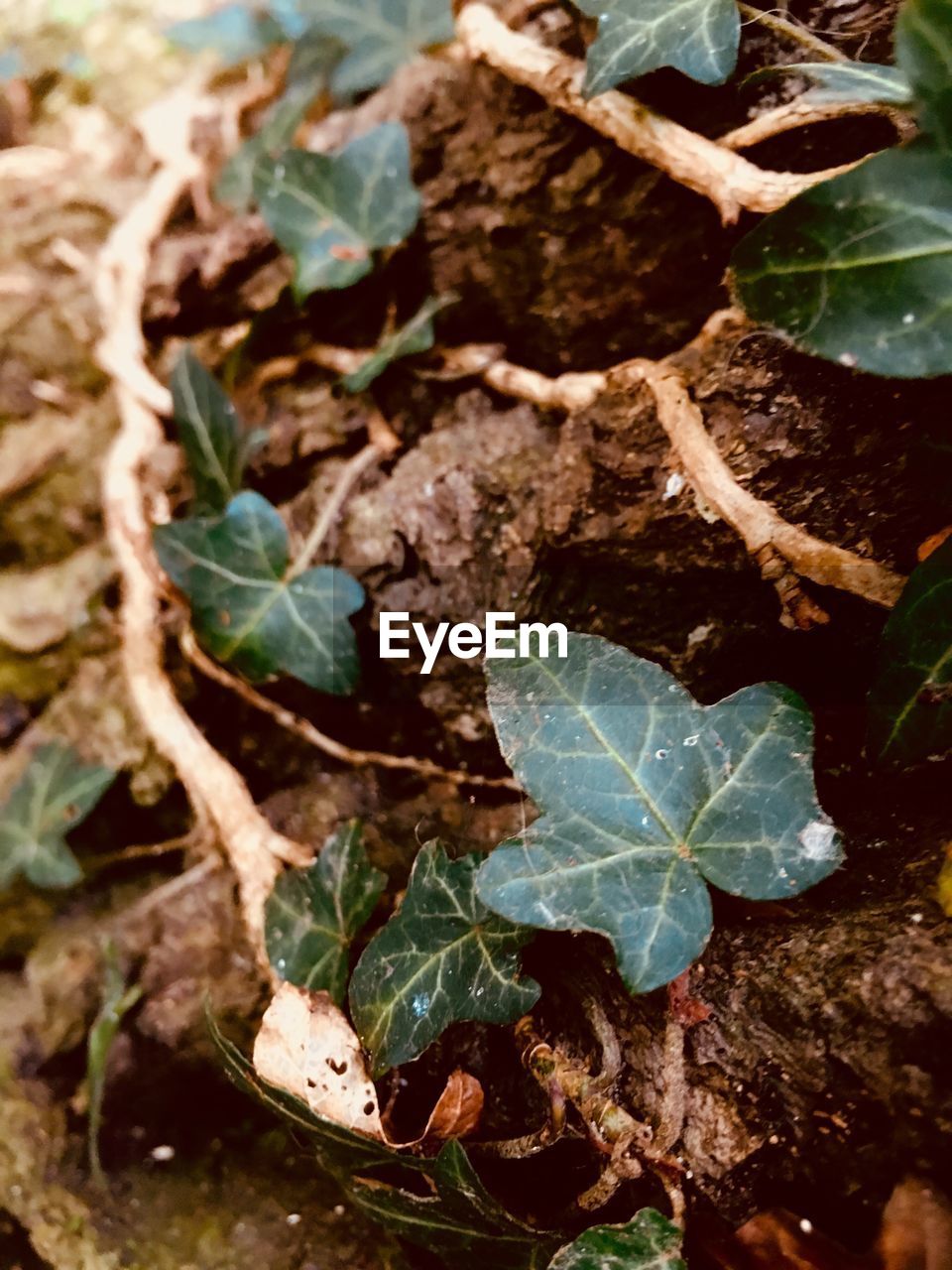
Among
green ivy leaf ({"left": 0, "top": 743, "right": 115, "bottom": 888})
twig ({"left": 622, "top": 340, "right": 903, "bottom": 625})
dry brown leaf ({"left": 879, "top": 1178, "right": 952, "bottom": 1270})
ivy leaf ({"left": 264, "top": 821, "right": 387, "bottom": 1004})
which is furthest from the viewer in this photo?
green ivy leaf ({"left": 0, "top": 743, "right": 115, "bottom": 888})

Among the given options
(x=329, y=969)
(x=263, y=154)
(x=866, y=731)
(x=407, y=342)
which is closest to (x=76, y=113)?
(x=263, y=154)

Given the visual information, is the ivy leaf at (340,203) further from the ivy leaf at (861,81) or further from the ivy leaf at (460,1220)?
the ivy leaf at (460,1220)


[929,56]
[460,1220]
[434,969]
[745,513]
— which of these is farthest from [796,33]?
[460,1220]

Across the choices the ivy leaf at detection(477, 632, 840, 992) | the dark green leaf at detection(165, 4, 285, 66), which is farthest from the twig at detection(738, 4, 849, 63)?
the dark green leaf at detection(165, 4, 285, 66)

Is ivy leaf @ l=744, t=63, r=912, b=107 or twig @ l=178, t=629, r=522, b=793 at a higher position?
ivy leaf @ l=744, t=63, r=912, b=107

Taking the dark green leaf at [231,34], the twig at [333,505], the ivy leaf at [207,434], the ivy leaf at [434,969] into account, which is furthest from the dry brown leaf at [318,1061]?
the dark green leaf at [231,34]

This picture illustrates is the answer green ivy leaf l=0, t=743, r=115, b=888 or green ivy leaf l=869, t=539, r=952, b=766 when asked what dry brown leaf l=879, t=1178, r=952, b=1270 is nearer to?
green ivy leaf l=869, t=539, r=952, b=766
